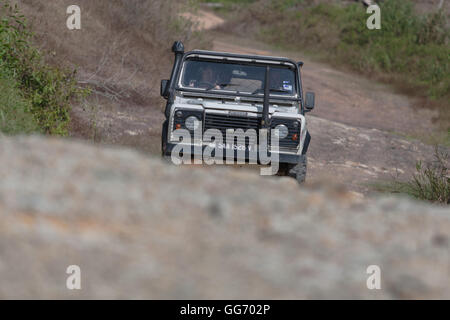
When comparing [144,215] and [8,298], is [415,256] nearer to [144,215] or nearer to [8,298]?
[144,215]

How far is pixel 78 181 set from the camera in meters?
4.23

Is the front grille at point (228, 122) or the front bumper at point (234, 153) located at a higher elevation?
the front grille at point (228, 122)

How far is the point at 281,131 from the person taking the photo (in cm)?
780

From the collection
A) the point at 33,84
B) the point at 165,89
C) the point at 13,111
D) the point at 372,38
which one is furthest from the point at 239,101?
the point at 372,38

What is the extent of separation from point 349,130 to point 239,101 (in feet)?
24.4

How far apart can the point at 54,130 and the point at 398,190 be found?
515 centimetres

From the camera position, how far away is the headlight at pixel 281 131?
7.77m

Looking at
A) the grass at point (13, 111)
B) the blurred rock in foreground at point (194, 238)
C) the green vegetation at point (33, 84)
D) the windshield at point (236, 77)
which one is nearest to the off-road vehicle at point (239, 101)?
the windshield at point (236, 77)

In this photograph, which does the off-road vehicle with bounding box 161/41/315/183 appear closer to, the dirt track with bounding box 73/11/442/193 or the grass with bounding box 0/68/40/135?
the dirt track with bounding box 73/11/442/193

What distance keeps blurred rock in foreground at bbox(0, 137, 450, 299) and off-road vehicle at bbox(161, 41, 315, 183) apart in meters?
3.08

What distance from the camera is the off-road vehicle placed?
25.4ft

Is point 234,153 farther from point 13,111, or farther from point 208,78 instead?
point 13,111

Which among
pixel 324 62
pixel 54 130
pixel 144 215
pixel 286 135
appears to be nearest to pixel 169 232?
pixel 144 215

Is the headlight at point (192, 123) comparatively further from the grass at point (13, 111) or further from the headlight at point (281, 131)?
the grass at point (13, 111)
